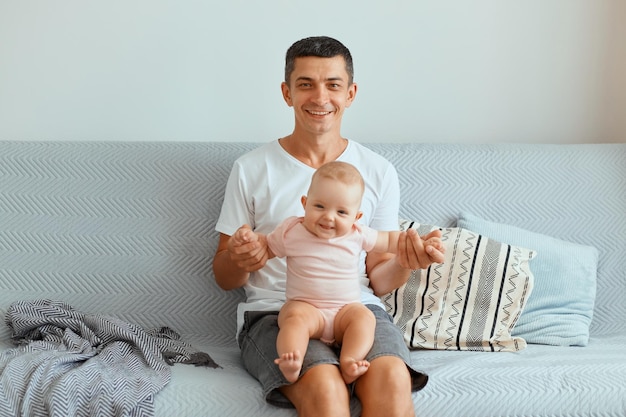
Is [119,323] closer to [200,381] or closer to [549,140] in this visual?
[200,381]

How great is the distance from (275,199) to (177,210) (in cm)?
34

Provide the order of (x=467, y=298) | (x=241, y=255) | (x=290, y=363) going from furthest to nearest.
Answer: (x=467, y=298) < (x=241, y=255) < (x=290, y=363)

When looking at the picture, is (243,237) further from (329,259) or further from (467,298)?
(467,298)

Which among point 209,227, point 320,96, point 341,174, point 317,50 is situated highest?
point 317,50

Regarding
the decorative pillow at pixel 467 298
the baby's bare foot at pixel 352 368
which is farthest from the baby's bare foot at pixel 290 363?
the decorative pillow at pixel 467 298

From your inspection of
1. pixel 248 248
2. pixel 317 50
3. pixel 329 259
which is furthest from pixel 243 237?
pixel 317 50

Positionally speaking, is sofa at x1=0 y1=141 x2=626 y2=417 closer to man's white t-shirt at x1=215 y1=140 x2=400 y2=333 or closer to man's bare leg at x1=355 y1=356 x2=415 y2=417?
man's white t-shirt at x1=215 y1=140 x2=400 y2=333

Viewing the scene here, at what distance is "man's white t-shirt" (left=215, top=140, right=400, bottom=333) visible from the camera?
2.01 meters

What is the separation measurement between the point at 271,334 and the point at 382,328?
0.81ft

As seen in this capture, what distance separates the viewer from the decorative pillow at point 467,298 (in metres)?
2.08

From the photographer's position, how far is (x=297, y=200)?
2.03 meters

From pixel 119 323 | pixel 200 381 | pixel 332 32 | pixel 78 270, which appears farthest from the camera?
pixel 332 32

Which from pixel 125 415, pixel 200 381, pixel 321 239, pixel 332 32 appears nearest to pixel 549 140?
pixel 332 32

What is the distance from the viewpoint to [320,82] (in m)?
1.98
